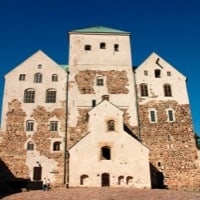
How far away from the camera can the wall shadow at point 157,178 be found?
30.2m

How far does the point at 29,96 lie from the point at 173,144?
18012 mm

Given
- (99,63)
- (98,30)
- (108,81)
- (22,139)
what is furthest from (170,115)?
(22,139)

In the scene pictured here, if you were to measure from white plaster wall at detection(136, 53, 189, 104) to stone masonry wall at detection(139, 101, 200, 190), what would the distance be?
3.01 feet

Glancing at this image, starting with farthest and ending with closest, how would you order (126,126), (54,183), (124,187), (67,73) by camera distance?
(67,73)
(126,126)
(54,183)
(124,187)

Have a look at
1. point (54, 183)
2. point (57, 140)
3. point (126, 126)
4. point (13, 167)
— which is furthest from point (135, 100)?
point (13, 167)

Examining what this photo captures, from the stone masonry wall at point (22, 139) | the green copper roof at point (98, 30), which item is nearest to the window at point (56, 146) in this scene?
the stone masonry wall at point (22, 139)

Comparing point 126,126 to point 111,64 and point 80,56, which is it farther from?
point 80,56

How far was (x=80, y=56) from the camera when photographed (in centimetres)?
3650

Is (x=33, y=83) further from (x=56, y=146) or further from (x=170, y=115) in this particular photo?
(x=170, y=115)

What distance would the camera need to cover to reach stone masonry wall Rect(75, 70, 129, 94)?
3434 centimetres

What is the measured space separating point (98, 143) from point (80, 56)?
13193 millimetres

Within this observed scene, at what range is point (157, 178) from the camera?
1206 inches

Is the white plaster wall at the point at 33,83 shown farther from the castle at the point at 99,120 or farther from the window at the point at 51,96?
the window at the point at 51,96

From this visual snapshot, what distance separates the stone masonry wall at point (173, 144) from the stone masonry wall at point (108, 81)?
3.75 m
